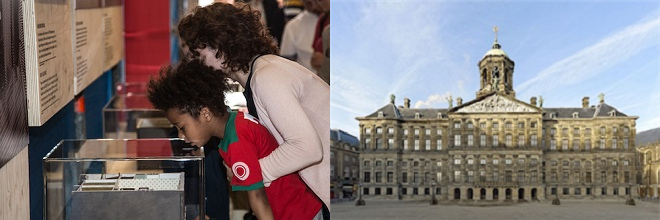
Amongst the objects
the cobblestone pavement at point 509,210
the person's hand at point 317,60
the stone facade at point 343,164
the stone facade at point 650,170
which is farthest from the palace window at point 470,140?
the person's hand at point 317,60

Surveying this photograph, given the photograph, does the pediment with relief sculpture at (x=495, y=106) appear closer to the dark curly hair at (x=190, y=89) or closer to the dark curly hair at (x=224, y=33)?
the dark curly hair at (x=224, y=33)

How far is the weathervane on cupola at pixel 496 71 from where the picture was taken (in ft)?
21.1

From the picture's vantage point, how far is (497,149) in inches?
277

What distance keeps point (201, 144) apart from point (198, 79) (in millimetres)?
155

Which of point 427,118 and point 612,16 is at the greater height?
point 612,16

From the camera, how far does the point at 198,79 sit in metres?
1.84

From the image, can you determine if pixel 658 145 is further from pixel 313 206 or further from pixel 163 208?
pixel 163 208

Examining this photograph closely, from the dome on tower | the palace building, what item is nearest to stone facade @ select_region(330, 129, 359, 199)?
the palace building

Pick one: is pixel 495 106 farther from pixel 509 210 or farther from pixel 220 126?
pixel 220 126

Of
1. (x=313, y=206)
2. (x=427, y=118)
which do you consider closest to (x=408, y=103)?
(x=427, y=118)

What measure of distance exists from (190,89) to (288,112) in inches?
8.6

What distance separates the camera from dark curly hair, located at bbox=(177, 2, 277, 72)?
191 centimetres

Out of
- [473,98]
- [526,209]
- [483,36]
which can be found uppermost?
[483,36]

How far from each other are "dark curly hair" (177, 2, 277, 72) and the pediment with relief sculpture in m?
4.63
